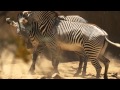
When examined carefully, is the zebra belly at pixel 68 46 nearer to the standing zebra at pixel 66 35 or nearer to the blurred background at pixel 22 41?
the standing zebra at pixel 66 35

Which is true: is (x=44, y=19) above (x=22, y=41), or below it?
above

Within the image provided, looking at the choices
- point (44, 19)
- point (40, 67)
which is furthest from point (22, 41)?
point (40, 67)

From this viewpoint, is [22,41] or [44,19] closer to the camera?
[44,19]

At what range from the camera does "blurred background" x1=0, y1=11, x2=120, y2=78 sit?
27.8 ft

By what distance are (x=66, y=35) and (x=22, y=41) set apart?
145 centimetres

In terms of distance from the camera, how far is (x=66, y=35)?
7.35 m

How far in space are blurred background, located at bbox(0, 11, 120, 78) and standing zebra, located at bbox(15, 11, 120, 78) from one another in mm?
657

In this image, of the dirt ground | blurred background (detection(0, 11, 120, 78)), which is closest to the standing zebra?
blurred background (detection(0, 11, 120, 78))

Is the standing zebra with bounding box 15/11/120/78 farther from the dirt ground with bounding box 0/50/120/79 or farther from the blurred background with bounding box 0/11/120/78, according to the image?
the dirt ground with bounding box 0/50/120/79

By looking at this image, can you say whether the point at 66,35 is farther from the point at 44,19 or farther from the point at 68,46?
the point at 44,19

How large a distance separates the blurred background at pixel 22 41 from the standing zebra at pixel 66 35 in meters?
0.66

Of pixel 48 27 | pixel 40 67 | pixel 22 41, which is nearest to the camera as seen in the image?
pixel 48 27

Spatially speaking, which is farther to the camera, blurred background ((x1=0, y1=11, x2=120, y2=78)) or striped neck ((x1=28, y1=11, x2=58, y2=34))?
blurred background ((x1=0, y1=11, x2=120, y2=78))
